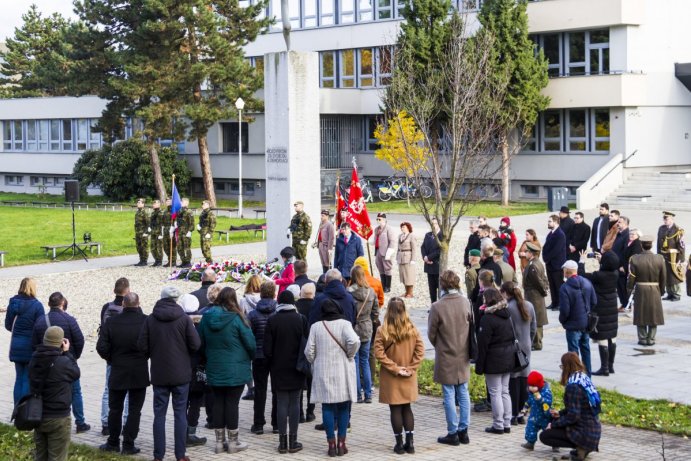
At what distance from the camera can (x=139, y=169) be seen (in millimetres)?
53219

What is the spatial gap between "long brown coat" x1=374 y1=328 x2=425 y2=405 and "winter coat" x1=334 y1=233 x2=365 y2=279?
958 centimetres

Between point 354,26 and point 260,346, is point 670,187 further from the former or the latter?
point 260,346

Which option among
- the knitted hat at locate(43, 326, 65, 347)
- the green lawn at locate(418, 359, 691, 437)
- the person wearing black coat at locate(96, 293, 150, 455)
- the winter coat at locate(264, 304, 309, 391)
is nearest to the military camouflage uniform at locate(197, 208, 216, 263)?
the green lawn at locate(418, 359, 691, 437)

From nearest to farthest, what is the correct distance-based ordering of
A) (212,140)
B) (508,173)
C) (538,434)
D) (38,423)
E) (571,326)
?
(38,423), (538,434), (571,326), (508,173), (212,140)

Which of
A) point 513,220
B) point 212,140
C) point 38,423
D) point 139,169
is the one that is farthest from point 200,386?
point 212,140

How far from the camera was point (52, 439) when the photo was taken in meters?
10.7

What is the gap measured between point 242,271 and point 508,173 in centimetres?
2419

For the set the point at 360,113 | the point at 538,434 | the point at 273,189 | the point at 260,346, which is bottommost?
the point at 538,434

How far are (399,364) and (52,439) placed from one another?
11.4 feet

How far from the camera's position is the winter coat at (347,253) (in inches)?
842

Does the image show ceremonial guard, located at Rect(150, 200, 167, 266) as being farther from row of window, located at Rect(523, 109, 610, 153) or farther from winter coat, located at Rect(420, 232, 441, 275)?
row of window, located at Rect(523, 109, 610, 153)

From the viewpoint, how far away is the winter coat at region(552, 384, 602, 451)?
11.3 metres

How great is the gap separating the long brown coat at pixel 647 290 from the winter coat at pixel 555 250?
3.15 metres

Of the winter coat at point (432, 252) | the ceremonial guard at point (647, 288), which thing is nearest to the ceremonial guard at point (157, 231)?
the winter coat at point (432, 252)
